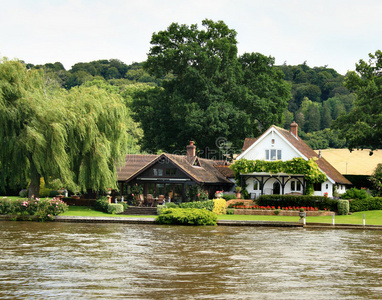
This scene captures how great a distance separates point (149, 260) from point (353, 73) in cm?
4182

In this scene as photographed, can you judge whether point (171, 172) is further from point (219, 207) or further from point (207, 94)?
point (207, 94)

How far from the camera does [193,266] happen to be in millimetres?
19438

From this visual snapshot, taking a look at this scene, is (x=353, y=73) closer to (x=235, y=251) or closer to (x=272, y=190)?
(x=272, y=190)

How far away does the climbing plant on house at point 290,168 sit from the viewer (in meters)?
47.9

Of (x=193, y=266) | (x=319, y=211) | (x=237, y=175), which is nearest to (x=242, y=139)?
(x=237, y=175)

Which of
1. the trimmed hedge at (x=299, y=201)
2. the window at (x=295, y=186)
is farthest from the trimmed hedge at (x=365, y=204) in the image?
the window at (x=295, y=186)

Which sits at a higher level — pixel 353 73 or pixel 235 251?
pixel 353 73

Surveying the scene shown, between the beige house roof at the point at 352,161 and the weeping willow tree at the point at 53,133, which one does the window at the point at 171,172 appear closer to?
the weeping willow tree at the point at 53,133

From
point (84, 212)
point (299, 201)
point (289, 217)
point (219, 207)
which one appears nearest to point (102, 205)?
point (84, 212)

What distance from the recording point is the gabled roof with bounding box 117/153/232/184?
1893 inches

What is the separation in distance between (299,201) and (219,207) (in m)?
6.50

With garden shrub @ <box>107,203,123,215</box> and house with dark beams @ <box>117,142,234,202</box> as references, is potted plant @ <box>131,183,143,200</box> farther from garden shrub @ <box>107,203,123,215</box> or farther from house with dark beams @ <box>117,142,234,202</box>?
garden shrub @ <box>107,203,123,215</box>

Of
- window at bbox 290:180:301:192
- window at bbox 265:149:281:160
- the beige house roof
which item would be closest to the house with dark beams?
window at bbox 265:149:281:160

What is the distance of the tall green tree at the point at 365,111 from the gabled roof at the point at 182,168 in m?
Result: 12.9
